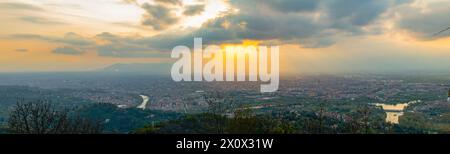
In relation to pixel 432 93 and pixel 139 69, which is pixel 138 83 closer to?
pixel 139 69

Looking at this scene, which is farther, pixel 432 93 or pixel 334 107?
pixel 432 93
